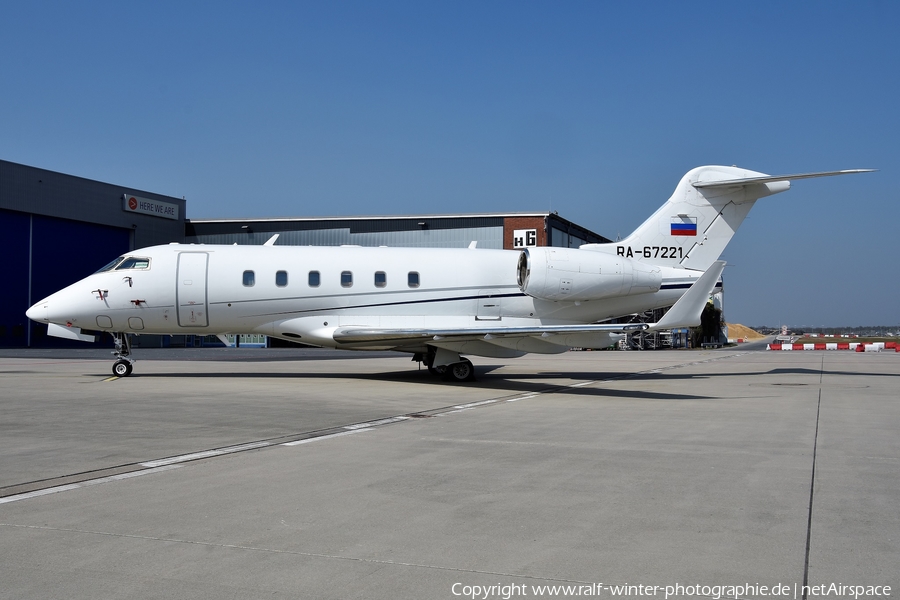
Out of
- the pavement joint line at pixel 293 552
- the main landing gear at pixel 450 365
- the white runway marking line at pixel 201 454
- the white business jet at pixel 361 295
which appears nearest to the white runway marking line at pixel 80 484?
the white runway marking line at pixel 201 454

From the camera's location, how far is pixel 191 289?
17953 millimetres

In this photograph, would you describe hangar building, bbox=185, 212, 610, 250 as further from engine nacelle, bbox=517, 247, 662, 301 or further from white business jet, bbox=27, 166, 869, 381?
engine nacelle, bbox=517, 247, 662, 301

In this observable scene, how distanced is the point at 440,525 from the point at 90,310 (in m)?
15.3

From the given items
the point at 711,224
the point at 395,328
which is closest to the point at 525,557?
the point at 395,328

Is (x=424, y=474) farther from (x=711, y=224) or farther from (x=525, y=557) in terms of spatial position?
(x=711, y=224)

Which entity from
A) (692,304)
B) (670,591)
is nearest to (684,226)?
(692,304)

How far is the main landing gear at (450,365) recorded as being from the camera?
18109 mm

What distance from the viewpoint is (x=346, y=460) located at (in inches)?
301

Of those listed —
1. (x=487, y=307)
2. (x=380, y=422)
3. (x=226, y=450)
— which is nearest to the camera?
(x=226, y=450)

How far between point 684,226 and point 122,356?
15448 mm

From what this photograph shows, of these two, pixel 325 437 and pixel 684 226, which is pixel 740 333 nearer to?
pixel 684 226

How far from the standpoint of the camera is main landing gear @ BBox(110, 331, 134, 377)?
18269 mm

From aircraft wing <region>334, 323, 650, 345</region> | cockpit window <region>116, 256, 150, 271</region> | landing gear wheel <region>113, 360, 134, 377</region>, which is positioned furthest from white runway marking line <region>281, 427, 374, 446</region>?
landing gear wheel <region>113, 360, 134, 377</region>

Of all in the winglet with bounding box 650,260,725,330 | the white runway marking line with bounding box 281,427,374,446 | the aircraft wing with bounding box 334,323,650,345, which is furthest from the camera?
the aircraft wing with bounding box 334,323,650,345
